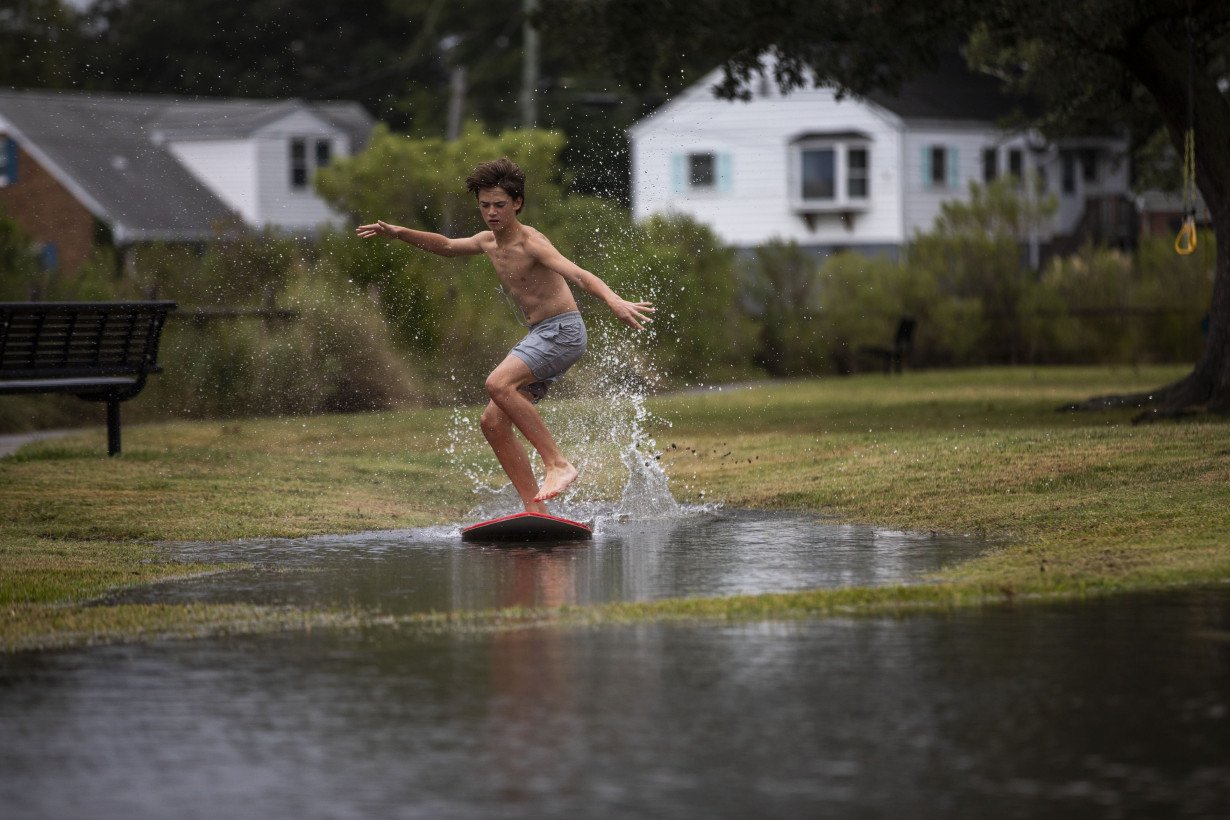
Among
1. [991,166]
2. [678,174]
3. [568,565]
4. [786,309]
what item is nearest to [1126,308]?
[786,309]

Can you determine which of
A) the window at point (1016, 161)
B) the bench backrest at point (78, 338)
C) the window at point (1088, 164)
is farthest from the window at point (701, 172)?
the bench backrest at point (78, 338)

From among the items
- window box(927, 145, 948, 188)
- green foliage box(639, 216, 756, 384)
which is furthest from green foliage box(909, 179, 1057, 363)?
window box(927, 145, 948, 188)

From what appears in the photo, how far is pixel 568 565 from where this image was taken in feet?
32.9

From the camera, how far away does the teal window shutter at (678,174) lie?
56.7m

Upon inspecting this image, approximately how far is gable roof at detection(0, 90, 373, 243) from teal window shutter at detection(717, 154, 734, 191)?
10.5 m

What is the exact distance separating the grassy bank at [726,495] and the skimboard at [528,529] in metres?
1.13

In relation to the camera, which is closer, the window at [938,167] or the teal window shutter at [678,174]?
the window at [938,167]

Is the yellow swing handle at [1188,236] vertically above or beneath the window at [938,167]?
beneath

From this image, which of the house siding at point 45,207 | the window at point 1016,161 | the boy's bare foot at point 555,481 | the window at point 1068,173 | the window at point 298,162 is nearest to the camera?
the boy's bare foot at point 555,481

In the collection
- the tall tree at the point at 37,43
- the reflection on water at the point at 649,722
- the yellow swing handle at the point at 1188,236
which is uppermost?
the tall tree at the point at 37,43

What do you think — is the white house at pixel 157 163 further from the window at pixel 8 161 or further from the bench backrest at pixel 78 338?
the bench backrest at pixel 78 338

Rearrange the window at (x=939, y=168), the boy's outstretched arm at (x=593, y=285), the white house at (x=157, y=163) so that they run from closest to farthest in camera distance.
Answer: the boy's outstretched arm at (x=593, y=285) < the white house at (x=157, y=163) < the window at (x=939, y=168)

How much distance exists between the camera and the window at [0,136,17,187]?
5041cm

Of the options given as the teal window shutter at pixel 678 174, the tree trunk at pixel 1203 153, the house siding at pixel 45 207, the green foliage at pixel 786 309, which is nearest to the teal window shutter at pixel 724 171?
the teal window shutter at pixel 678 174
